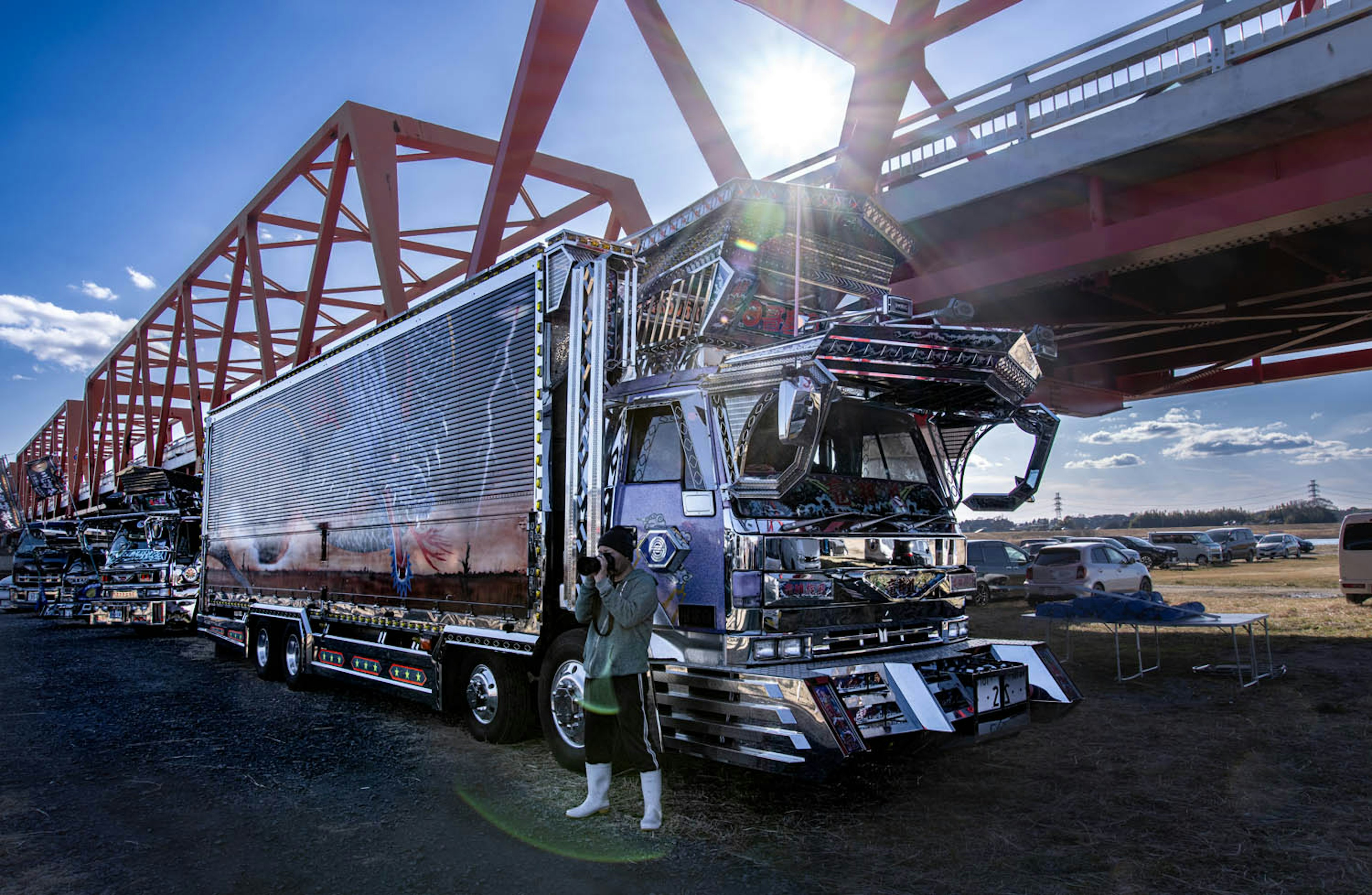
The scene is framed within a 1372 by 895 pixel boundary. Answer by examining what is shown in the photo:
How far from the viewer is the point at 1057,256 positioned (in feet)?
32.9

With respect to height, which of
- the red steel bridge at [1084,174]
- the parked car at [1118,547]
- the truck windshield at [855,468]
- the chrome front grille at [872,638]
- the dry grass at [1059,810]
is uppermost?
the red steel bridge at [1084,174]

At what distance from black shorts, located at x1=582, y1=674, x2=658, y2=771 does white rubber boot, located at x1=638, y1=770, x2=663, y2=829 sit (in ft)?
0.18

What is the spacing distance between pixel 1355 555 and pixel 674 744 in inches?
731

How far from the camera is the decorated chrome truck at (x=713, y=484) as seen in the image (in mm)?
4555

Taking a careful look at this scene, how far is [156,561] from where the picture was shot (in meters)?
17.2

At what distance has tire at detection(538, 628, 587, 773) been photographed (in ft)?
17.5

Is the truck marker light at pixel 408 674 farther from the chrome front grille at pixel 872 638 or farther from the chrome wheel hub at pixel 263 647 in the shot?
the chrome wheel hub at pixel 263 647

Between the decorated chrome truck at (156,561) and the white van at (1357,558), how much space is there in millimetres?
22821

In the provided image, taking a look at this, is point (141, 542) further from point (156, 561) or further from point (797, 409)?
point (797, 409)

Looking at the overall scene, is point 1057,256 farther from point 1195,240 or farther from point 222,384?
point 222,384

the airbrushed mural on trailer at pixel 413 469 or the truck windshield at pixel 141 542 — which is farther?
the truck windshield at pixel 141 542

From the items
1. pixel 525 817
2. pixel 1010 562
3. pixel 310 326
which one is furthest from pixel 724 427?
pixel 1010 562

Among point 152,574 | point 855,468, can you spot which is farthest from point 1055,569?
point 152,574

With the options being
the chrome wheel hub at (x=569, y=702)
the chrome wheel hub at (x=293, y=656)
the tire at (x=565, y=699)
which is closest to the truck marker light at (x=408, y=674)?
the tire at (x=565, y=699)
